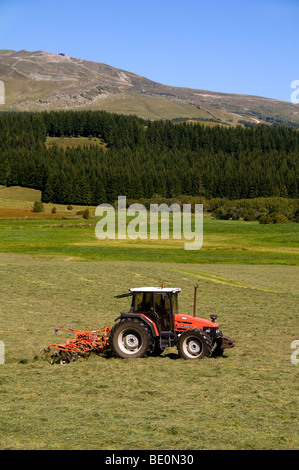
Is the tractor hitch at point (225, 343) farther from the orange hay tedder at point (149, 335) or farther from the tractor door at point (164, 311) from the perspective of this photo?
the tractor door at point (164, 311)

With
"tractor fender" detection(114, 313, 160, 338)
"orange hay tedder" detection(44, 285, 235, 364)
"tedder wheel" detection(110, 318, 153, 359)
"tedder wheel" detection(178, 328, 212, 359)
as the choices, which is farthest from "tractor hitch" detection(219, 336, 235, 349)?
"tedder wheel" detection(110, 318, 153, 359)

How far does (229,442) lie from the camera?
36.0 ft

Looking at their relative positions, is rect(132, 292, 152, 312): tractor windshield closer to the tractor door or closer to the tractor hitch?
the tractor door

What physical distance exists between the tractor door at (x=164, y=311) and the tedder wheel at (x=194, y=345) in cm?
63

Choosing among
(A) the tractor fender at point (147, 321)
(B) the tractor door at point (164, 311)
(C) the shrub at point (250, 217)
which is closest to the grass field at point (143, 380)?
(A) the tractor fender at point (147, 321)

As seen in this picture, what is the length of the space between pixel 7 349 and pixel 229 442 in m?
10.4

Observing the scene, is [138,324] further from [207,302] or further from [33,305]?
[207,302]

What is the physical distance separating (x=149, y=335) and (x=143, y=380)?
8.04 ft

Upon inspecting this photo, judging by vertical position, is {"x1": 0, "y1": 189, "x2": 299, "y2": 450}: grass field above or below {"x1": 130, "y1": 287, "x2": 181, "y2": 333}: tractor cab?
below

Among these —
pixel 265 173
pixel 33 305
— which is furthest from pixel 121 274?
pixel 265 173

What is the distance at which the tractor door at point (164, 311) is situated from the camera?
18.3 metres

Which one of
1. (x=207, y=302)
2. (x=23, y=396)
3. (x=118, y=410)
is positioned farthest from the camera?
(x=207, y=302)

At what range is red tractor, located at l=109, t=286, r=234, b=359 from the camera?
17.8 m
